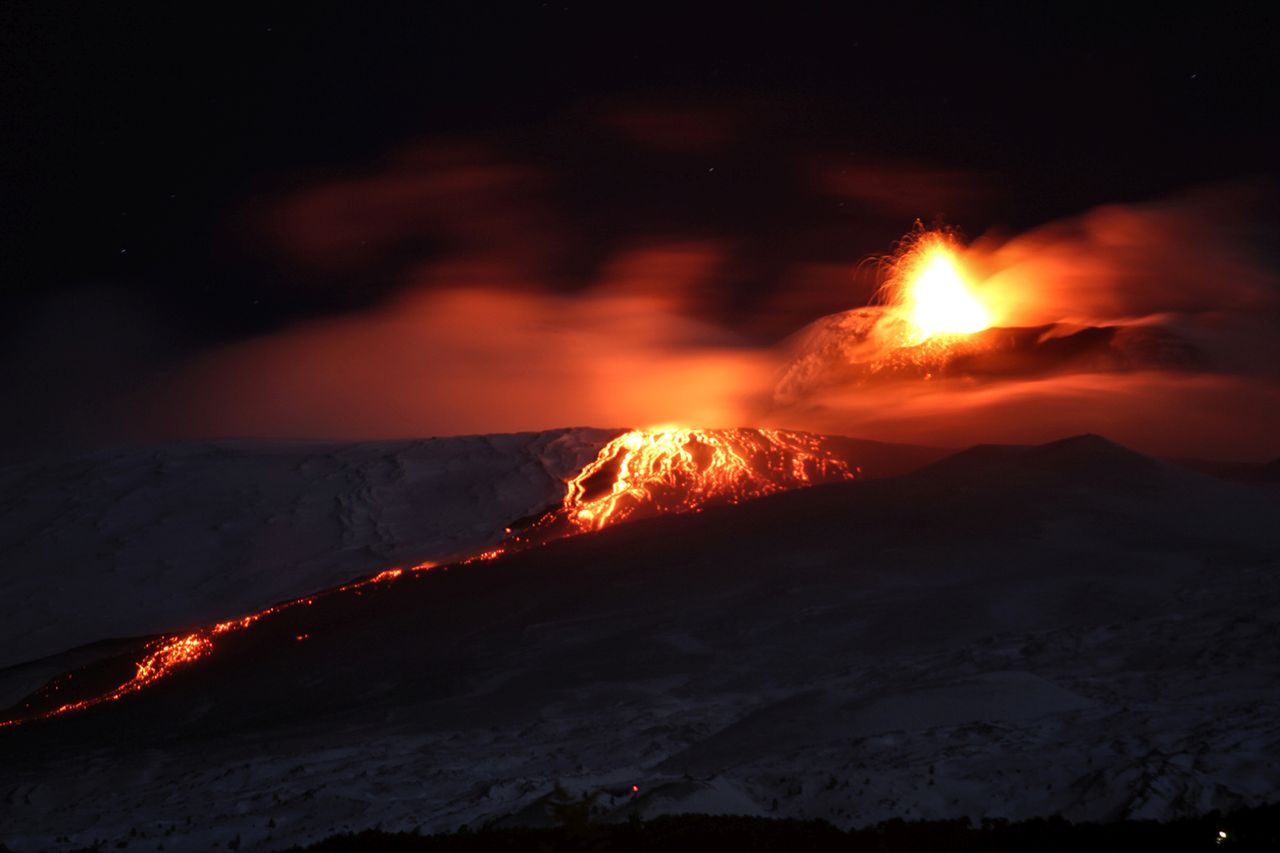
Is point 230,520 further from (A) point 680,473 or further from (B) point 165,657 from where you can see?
(A) point 680,473

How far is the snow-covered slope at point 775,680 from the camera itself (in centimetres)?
1988

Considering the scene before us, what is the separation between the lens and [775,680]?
34188 millimetres

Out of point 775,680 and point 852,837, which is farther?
point 775,680

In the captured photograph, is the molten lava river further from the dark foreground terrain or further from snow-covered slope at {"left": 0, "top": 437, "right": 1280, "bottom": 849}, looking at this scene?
the dark foreground terrain

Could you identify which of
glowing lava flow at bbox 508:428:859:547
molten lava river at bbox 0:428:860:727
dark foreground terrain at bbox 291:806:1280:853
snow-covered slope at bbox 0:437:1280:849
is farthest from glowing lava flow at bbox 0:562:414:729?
dark foreground terrain at bbox 291:806:1280:853

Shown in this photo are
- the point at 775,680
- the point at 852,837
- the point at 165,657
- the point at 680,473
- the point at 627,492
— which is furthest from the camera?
the point at 680,473

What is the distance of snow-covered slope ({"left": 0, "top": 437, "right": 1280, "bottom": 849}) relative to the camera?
65.2 ft

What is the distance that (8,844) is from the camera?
21.5 m

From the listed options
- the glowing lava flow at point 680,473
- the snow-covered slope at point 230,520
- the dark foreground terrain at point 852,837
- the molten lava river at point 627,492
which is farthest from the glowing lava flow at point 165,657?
the dark foreground terrain at point 852,837

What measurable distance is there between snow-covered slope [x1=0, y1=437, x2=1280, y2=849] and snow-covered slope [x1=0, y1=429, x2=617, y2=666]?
529cm

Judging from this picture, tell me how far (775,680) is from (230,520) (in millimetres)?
41019

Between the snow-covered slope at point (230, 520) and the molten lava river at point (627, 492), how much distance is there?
1221mm

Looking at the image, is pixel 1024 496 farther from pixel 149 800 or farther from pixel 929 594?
pixel 149 800

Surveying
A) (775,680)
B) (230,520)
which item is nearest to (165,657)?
(230,520)
